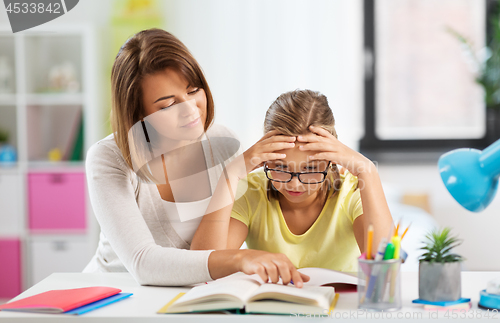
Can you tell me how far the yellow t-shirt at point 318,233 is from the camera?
1.13m

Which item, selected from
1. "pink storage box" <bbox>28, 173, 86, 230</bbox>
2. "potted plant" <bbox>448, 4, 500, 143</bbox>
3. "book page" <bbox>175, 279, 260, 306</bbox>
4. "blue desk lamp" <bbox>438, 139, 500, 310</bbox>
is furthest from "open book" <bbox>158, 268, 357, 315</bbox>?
"potted plant" <bbox>448, 4, 500, 143</bbox>

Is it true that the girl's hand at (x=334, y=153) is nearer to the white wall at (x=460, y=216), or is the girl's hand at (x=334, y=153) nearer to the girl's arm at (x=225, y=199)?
the girl's arm at (x=225, y=199)

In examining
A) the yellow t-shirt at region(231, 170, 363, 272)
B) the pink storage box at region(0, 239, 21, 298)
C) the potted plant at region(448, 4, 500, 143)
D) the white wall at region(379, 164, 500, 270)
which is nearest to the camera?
the yellow t-shirt at region(231, 170, 363, 272)

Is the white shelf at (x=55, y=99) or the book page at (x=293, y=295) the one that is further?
the white shelf at (x=55, y=99)

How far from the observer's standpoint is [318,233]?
1.14 meters

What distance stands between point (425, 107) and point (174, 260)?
8.30 ft

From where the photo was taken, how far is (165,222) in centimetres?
119

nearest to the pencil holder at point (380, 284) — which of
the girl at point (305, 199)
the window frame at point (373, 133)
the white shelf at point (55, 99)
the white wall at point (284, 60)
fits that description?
the girl at point (305, 199)

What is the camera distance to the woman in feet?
3.02

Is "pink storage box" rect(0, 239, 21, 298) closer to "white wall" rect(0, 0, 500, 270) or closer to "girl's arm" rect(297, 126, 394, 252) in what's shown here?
"white wall" rect(0, 0, 500, 270)

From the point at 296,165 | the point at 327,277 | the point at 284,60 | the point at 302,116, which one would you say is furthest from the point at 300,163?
the point at 284,60

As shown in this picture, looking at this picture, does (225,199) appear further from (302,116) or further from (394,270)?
(394,270)

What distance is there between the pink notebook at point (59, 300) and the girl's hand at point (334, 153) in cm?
47

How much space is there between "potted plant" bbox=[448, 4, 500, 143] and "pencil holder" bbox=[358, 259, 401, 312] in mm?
2447
